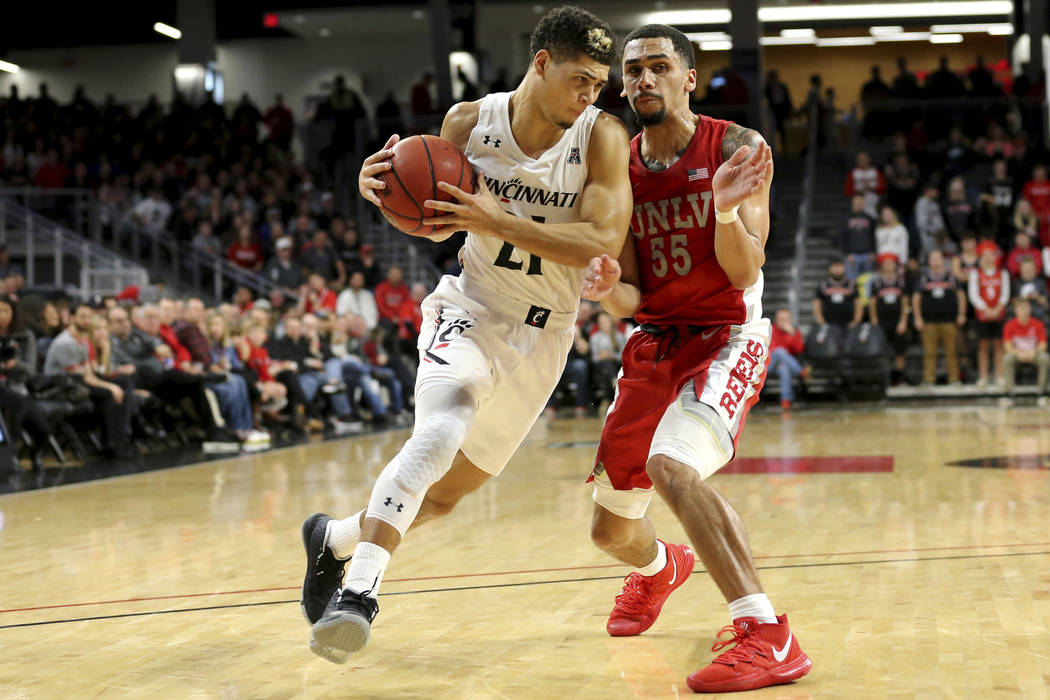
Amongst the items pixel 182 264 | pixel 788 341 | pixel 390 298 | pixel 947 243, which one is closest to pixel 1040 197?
pixel 947 243

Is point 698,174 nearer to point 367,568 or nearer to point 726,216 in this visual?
point 726,216

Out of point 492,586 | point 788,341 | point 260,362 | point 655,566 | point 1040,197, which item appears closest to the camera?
point 655,566

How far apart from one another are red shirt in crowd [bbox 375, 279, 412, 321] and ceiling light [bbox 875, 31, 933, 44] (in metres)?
16.1

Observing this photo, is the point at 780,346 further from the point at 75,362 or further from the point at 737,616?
the point at 737,616

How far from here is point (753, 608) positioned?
3.48 m

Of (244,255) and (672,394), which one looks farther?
(244,255)

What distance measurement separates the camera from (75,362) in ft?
32.6

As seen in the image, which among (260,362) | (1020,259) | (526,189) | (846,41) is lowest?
(260,362)

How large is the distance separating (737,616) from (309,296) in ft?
41.0

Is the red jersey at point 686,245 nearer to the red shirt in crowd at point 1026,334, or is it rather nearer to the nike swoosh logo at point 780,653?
the nike swoosh logo at point 780,653

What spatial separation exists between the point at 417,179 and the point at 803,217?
15.6 meters

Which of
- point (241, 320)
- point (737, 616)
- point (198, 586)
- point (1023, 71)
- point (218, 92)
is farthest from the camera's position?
point (218, 92)

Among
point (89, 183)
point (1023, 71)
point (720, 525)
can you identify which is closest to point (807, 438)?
point (720, 525)

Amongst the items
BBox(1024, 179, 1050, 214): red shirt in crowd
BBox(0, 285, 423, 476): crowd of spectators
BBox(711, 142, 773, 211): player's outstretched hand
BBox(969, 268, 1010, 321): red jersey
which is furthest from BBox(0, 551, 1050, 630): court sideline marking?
BBox(1024, 179, 1050, 214): red shirt in crowd
